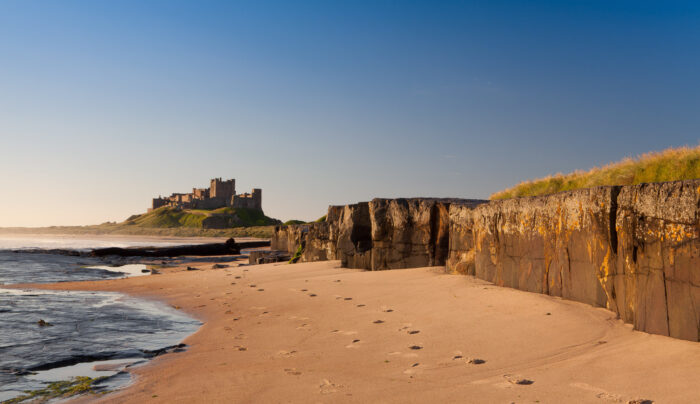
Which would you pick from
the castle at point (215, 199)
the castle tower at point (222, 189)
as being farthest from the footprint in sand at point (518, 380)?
the castle tower at point (222, 189)

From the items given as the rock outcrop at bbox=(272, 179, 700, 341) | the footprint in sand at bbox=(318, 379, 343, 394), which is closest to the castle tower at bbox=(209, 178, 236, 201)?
the rock outcrop at bbox=(272, 179, 700, 341)

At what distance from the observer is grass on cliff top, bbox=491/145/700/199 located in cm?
1055

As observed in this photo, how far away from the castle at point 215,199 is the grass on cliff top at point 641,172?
365 ft

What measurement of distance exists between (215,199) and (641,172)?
12063 centimetres

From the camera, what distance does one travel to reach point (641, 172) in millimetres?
11695

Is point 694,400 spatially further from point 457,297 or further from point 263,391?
point 457,297

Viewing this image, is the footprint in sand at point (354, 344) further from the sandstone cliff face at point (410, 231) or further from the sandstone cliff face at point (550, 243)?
the sandstone cliff face at point (410, 231)

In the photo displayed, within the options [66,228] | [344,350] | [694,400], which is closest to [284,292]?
[344,350]

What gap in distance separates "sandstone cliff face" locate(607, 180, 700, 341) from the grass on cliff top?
6.04m

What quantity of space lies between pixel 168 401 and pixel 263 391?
2.29 feet

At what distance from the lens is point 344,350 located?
4816mm

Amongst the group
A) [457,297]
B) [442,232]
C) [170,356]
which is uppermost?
[442,232]

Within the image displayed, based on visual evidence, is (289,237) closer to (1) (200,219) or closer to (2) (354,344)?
(2) (354,344)

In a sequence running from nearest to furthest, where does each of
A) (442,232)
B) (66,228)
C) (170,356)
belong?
(170,356), (442,232), (66,228)
